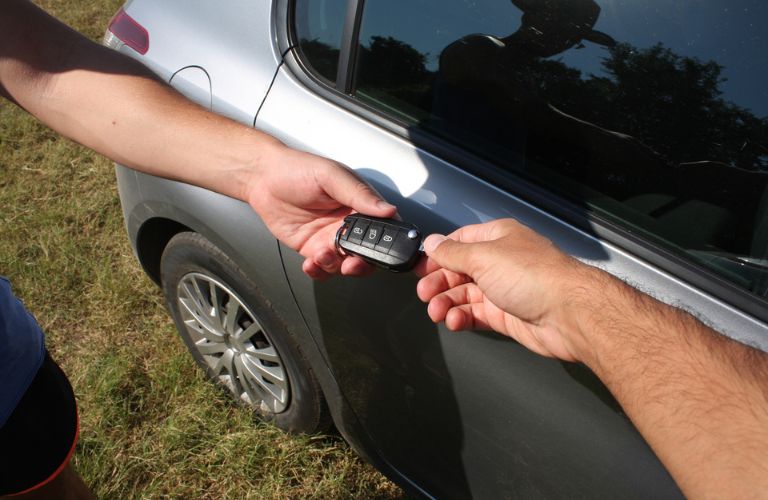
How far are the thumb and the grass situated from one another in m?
1.19

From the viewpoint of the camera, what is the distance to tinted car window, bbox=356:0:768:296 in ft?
4.30

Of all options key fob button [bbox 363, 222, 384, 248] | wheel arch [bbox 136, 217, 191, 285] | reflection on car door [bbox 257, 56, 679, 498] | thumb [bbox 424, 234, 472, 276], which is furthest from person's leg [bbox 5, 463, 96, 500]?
thumb [bbox 424, 234, 472, 276]

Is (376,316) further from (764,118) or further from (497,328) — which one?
(764,118)

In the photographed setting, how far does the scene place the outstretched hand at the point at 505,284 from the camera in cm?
118

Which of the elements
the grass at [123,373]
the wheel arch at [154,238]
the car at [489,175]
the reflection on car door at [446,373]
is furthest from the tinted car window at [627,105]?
the grass at [123,373]

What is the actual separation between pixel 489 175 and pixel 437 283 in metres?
0.28

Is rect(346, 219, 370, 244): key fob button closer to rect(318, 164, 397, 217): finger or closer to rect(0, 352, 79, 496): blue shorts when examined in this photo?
rect(318, 164, 397, 217): finger

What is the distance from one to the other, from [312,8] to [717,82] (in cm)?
101

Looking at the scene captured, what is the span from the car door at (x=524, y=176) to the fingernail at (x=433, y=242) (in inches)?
4.6

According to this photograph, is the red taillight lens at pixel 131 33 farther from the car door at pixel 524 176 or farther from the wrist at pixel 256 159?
the wrist at pixel 256 159

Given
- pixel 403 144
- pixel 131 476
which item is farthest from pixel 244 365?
pixel 403 144

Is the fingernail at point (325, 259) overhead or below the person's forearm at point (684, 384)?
below

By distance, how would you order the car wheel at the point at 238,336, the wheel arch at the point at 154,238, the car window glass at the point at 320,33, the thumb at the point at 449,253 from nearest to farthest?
the thumb at the point at 449,253
the car window glass at the point at 320,33
the car wheel at the point at 238,336
the wheel arch at the point at 154,238

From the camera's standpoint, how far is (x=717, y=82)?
1319 millimetres
